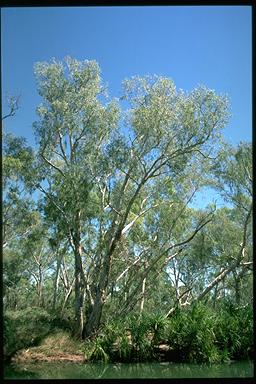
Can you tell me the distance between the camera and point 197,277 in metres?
15.2

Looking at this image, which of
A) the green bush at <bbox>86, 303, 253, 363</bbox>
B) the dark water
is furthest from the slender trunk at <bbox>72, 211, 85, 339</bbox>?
the dark water

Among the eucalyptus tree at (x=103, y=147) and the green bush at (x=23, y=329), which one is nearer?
the green bush at (x=23, y=329)

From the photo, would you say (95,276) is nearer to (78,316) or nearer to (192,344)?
(78,316)

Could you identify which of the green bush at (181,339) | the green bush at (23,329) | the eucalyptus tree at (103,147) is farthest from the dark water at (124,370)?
the eucalyptus tree at (103,147)

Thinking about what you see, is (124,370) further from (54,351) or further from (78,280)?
(78,280)

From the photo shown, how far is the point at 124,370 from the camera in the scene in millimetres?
6293

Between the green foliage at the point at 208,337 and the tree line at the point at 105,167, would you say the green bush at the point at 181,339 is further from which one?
the tree line at the point at 105,167

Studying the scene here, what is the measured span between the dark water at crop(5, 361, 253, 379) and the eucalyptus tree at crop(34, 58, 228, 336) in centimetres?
182

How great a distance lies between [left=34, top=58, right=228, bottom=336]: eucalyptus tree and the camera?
848 cm

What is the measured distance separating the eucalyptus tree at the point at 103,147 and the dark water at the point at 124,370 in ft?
5.98

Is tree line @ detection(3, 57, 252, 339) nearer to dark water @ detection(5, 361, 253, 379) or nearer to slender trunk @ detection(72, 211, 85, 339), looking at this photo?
slender trunk @ detection(72, 211, 85, 339)

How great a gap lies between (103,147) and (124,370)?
4.15 metres

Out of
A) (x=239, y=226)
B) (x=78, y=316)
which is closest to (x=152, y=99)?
(x=78, y=316)

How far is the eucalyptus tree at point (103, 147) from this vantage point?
8.48 m
